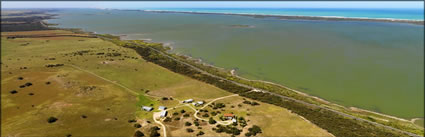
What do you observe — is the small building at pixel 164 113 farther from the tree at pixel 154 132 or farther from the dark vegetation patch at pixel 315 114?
the dark vegetation patch at pixel 315 114

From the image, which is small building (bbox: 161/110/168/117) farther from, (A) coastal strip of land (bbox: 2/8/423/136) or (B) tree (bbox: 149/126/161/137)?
(A) coastal strip of land (bbox: 2/8/423/136)

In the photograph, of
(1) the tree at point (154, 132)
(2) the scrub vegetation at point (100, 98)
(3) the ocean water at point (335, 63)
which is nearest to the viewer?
(1) the tree at point (154, 132)

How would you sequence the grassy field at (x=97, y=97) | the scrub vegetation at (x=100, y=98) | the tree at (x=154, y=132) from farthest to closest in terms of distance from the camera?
the grassy field at (x=97, y=97), the scrub vegetation at (x=100, y=98), the tree at (x=154, y=132)

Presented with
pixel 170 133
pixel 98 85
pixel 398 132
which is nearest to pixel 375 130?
pixel 398 132

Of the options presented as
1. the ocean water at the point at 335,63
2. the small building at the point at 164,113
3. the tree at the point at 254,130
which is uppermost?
the ocean water at the point at 335,63

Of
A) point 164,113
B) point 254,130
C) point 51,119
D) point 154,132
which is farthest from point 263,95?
point 51,119

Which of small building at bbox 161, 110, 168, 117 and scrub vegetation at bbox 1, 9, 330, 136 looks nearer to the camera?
scrub vegetation at bbox 1, 9, 330, 136

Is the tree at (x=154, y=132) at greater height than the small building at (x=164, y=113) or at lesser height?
lesser

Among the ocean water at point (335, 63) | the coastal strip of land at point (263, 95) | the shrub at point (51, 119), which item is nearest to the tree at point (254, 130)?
the coastal strip of land at point (263, 95)

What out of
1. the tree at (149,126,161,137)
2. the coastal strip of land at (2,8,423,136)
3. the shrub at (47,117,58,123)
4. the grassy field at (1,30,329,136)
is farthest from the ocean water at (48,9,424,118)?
the shrub at (47,117,58,123)

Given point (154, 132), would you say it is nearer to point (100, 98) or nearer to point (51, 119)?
point (51, 119)
